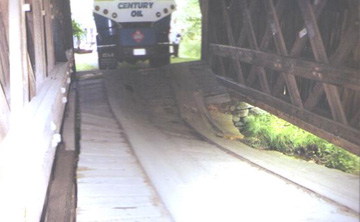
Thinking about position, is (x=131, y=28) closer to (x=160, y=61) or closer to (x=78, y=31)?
(x=160, y=61)

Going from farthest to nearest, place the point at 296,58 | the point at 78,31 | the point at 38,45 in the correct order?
the point at 78,31
the point at 296,58
the point at 38,45

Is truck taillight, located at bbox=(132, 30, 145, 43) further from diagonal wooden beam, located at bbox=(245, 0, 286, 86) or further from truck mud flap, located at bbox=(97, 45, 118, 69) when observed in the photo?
diagonal wooden beam, located at bbox=(245, 0, 286, 86)

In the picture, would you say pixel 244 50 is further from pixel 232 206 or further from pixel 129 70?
pixel 232 206

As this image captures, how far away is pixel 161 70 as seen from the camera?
29.1 ft

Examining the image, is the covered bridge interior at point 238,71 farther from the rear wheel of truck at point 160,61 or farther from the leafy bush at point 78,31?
the leafy bush at point 78,31

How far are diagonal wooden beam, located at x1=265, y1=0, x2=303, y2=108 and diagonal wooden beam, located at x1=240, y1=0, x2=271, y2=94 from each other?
744 millimetres

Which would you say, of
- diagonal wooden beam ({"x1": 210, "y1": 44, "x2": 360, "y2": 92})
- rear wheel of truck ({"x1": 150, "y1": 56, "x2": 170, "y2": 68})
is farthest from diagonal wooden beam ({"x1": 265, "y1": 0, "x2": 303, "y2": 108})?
rear wheel of truck ({"x1": 150, "y1": 56, "x2": 170, "y2": 68})

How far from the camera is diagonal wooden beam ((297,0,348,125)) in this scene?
14.0 feet

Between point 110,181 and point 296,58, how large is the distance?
10.4 feet

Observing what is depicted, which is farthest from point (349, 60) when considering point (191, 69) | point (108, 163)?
point (191, 69)

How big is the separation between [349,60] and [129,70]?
6.07 meters

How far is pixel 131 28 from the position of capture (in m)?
8.91

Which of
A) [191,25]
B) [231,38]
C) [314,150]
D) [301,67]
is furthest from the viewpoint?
[191,25]

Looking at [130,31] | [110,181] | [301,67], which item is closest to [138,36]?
[130,31]
